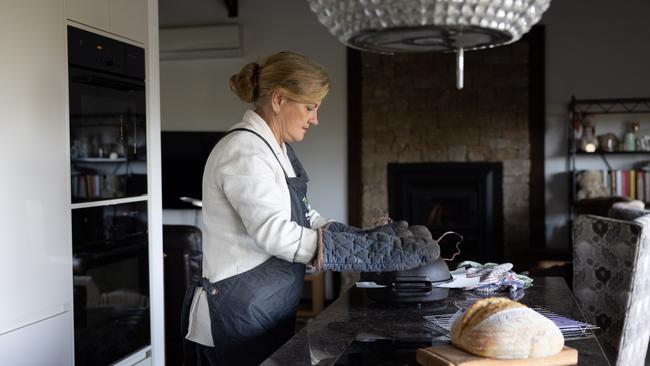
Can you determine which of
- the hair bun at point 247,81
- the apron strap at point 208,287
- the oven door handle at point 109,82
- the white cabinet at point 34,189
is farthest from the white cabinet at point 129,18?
the apron strap at point 208,287

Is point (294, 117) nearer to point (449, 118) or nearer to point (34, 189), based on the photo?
point (34, 189)

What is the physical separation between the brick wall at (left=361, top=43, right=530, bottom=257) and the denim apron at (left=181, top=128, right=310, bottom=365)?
13.7 feet

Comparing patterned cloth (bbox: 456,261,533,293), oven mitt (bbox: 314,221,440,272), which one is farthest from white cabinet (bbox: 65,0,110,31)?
patterned cloth (bbox: 456,261,533,293)

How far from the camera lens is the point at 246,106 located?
263 inches

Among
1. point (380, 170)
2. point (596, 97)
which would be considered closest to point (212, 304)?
point (380, 170)

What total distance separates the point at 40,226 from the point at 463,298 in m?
1.42

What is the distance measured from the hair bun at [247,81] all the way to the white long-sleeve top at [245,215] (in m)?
0.06

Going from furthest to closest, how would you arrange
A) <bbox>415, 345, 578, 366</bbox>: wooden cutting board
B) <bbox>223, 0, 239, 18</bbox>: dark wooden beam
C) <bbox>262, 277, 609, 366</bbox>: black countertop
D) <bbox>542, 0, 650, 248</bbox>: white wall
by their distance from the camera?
1. <bbox>223, 0, 239, 18</bbox>: dark wooden beam
2. <bbox>542, 0, 650, 248</bbox>: white wall
3. <bbox>262, 277, 609, 366</bbox>: black countertop
4. <bbox>415, 345, 578, 366</bbox>: wooden cutting board

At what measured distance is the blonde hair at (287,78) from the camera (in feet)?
6.68

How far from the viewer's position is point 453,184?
6281 mm

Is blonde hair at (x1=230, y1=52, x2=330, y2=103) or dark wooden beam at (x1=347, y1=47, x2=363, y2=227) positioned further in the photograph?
dark wooden beam at (x1=347, y1=47, x2=363, y2=227)

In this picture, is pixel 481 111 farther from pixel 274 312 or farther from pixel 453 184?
pixel 274 312

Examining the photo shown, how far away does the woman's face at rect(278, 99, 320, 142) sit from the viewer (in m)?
2.10

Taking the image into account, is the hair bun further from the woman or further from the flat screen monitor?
the flat screen monitor
